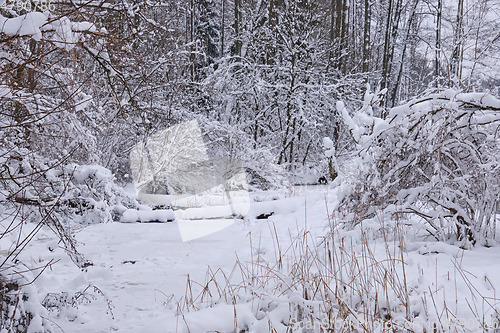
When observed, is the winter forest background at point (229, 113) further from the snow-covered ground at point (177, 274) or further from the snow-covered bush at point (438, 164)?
the snow-covered ground at point (177, 274)

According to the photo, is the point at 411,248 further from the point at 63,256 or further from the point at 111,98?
the point at 111,98

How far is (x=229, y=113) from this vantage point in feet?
38.9

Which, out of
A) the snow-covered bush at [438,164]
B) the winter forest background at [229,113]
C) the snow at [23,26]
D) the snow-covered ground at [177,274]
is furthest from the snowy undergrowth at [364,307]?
the snow at [23,26]

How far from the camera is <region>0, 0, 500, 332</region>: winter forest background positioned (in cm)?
287

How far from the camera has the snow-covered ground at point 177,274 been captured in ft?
9.69

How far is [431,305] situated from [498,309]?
0.39 m

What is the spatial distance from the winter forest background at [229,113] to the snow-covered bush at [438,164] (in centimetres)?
2

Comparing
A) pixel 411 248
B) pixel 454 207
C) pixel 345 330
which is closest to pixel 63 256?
pixel 345 330

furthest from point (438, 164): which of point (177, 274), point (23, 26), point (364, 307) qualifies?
point (23, 26)

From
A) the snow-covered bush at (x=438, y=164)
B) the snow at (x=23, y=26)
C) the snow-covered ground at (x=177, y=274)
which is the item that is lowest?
the snow-covered ground at (x=177, y=274)

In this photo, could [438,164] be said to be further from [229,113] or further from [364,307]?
[229,113]

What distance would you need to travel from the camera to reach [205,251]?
5.34 meters

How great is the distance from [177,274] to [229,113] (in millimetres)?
7852

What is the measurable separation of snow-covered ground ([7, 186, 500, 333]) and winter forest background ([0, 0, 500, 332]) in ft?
1.09
